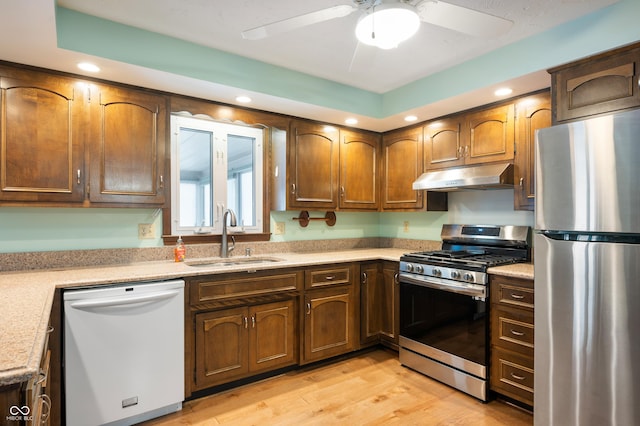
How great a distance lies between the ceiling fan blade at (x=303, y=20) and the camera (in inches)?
60.8

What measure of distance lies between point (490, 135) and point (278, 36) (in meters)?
1.77

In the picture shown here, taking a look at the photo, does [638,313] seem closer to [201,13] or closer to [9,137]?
[201,13]

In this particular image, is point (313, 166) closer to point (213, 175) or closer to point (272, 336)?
point (213, 175)

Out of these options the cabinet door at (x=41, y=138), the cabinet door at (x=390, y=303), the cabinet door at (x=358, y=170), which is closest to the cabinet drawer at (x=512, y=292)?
the cabinet door at (x=390, y=303)

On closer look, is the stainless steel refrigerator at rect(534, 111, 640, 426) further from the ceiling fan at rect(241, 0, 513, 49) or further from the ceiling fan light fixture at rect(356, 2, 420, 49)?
the ceiling fan light fixture at rect(356, 2, 420, 49)

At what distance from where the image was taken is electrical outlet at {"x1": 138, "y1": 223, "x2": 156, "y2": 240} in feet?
8.91

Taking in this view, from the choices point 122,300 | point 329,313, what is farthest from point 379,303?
point 122,300

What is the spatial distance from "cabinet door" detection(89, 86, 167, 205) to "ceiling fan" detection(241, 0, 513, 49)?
124 centimetres

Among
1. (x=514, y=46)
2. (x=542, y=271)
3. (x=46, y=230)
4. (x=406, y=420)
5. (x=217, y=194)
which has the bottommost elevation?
(x=406, y=420)

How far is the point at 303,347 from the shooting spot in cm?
284

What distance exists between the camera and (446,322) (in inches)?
106

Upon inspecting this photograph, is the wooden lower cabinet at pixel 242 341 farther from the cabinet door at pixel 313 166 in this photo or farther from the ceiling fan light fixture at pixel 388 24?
the ceiling fan light fixture at pixel 388 24

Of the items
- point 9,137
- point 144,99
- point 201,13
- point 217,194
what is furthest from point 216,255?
point 201,13

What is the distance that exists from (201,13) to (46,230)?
68.2 inches
